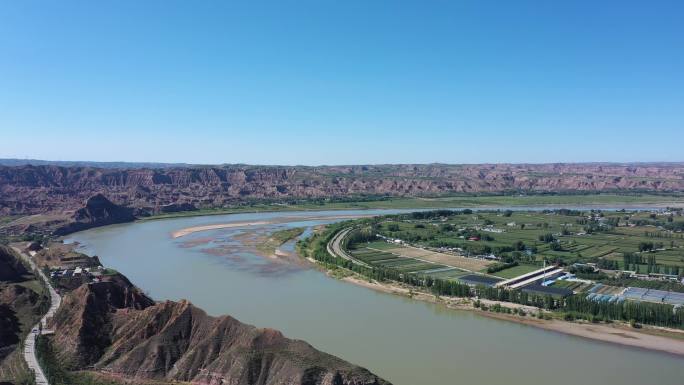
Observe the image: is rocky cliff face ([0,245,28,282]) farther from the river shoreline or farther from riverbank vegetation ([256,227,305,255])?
the river shoreline

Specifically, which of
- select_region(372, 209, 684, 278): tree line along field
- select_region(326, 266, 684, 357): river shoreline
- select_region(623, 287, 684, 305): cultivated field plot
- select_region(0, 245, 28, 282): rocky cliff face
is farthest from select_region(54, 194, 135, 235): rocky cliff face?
select_region(623, 287, 684, 305): cultivated field plot

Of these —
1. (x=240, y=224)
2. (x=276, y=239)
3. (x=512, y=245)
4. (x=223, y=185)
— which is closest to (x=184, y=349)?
(x=276, y=239)

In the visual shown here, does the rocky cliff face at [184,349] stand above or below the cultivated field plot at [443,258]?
above

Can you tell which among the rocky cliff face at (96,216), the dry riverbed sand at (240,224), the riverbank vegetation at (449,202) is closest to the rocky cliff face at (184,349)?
the dry riverbed sand at (240,224)

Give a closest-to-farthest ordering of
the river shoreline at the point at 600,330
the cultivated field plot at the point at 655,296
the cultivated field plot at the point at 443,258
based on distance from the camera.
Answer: the river shoreline at the point at 600,330 < the cultivated field plot at the point at 655,296 < the cultivated field plot at the point at 443,258

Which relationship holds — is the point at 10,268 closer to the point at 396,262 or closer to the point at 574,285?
the point at 396,262

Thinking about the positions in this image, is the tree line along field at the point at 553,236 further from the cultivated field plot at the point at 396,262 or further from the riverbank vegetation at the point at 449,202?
the riverbank vegetation at the point at 449,202

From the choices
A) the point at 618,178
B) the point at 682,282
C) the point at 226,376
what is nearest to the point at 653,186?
the point at 618,178
